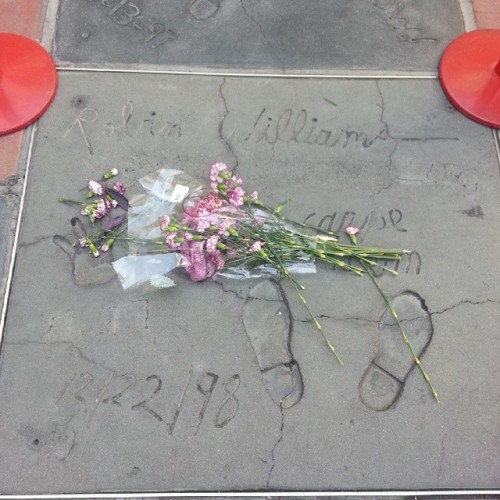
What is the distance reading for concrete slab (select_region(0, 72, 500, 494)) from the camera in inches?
85.3

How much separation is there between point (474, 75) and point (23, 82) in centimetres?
228

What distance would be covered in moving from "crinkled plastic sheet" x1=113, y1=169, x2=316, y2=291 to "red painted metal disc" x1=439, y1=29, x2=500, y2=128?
1.19 meters

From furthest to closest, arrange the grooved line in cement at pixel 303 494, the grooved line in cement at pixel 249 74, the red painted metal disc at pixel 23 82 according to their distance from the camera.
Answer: the grooved line in cement at pixel 249 74 → the red painted metal disc at pixel 23 82 → the grooved line in cement at pixel 303 494

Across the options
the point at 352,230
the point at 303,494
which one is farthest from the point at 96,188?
the point at 303,494

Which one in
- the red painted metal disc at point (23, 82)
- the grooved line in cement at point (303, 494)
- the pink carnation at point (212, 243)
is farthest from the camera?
the red painted metal disc at point (23, 82)

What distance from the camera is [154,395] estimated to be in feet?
7.34

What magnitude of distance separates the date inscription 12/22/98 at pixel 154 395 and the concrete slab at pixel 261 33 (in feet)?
5.30

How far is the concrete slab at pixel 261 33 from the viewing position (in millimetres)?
2826

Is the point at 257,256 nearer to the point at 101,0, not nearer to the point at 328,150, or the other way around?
the point at 328,150

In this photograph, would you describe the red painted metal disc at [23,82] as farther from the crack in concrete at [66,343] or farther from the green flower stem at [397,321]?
the green flower stem at [397,321]

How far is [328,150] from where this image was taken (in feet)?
8.72

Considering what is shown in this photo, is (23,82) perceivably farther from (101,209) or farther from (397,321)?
(397,321)

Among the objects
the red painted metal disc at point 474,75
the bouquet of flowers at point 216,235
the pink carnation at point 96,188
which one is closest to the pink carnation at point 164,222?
the bouquet of flowers at point 216,235

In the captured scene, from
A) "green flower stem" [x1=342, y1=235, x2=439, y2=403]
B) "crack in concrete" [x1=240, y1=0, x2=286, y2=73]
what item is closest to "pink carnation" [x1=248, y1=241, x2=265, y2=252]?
"green flower stem" [x1=342, y1=235, x2=439, y2=403]
